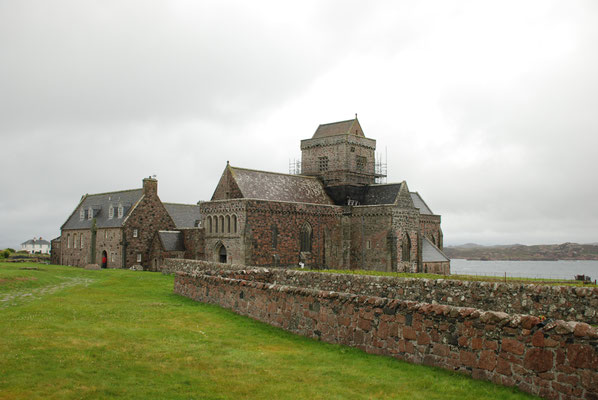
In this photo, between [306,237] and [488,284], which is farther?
[306,237]

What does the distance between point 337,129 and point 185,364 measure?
161ft

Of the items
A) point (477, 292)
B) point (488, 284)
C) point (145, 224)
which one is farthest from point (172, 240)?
point (488, 284)

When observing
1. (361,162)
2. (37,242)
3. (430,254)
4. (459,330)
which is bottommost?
(459,330)

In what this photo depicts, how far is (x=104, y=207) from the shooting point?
56.4 m

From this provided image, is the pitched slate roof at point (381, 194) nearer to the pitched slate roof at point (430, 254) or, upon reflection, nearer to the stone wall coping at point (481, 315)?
the pitched slate roof at point (430, 254)

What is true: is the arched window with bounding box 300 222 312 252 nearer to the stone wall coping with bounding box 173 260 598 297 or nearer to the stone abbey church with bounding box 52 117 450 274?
the stone abbey church with bounding box 52 117 450 274

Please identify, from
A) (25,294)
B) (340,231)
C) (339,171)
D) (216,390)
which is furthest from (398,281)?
(339,171)

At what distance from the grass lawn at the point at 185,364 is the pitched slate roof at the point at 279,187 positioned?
2944 cm

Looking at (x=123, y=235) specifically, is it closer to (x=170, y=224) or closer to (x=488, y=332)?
(x=170, y=224)

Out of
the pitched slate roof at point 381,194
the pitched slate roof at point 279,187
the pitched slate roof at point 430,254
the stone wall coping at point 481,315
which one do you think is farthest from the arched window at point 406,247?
the stone wall coping at point 481,315

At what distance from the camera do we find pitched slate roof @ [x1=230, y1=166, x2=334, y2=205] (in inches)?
1881

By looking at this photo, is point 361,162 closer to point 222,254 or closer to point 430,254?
point 430,254

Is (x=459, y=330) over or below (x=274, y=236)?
below

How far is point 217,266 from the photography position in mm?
29438
